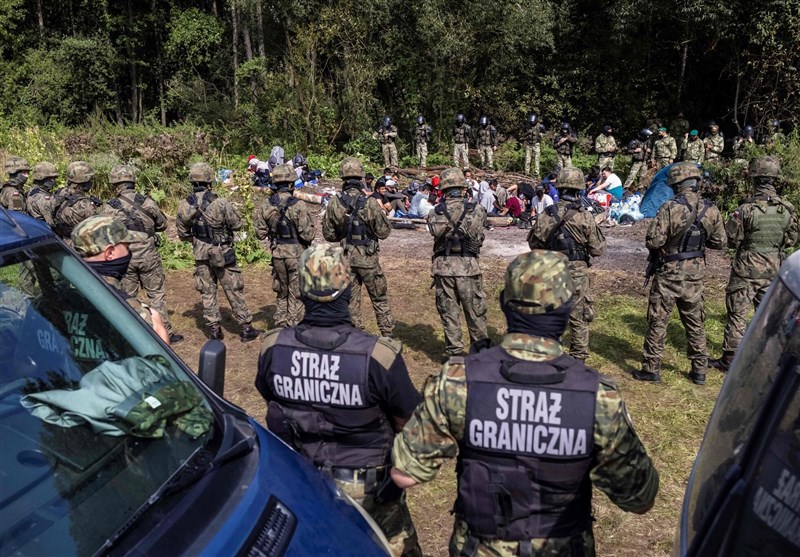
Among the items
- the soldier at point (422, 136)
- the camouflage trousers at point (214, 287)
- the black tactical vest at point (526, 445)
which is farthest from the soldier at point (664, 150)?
the black tactical vest at point (526, 445)

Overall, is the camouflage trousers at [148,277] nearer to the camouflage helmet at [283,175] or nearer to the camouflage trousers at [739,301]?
the camouflage helmet at [283,175]

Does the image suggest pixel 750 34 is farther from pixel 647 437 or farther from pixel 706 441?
pixel 706 441

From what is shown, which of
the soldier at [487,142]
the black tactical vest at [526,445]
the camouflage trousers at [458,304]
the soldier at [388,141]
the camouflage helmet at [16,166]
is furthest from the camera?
the soldier at [388,141]

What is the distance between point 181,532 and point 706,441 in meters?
1.70

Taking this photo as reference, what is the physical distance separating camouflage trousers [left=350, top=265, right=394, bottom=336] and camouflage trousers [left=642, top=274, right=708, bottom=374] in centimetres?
270

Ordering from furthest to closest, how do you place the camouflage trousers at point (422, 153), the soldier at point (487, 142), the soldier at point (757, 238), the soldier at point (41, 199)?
the camouflage trousers at point (422, 153) → the soldier at point (487, 142) → the soldier at point (41, 199) → the soldier at point (757, 238)

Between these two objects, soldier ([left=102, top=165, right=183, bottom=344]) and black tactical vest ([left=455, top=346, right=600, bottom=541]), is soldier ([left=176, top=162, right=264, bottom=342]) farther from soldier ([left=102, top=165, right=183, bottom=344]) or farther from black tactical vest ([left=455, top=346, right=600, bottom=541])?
black tactical vest ([left=455, top=346, right=600, bottom=541])

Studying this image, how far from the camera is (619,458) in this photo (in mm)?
2389

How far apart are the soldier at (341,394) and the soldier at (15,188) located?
298 inches

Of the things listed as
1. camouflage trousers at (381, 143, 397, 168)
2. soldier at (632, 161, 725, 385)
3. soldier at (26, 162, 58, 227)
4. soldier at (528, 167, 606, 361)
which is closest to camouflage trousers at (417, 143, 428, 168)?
camouflage trousers at (381, 143, 397, 168)

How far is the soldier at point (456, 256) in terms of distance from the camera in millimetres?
6332

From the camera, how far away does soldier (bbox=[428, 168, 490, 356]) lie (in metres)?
6.33

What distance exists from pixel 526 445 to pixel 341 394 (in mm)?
948

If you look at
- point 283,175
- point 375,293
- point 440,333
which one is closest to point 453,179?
point 375,293
